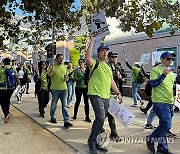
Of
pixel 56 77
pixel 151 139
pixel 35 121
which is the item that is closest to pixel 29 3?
pixel 56 77

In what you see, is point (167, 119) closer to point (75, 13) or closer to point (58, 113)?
point (58, 113)

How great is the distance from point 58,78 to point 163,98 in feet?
10.1

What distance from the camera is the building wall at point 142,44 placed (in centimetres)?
1422

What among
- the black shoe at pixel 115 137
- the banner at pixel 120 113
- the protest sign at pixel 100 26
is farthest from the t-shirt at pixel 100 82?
the black shoe at pixel 115 137

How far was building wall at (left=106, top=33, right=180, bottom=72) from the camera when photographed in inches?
560

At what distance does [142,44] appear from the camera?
1611 cm

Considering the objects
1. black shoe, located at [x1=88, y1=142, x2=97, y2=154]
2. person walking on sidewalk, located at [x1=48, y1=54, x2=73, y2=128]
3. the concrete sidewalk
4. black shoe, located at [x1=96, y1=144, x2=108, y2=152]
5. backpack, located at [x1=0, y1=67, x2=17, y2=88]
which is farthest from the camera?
backpack, located at [x1=0, y1=67, x2=17, y2=88]

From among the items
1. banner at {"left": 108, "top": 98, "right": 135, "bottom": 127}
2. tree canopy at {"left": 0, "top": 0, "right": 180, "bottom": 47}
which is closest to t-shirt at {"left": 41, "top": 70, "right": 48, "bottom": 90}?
tree canopy at {"left": 0, "top": 0, "right": 180, "bottom": 47}

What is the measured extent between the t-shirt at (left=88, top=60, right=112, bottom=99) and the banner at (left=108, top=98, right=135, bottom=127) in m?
0.45

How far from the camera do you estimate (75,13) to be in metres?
9.36

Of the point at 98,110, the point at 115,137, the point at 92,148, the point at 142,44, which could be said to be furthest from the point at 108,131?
the point at 142,44

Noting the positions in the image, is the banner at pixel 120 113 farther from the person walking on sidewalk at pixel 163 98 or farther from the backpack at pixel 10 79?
the backpack at pixel 10 79

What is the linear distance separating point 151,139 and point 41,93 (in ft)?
14.2

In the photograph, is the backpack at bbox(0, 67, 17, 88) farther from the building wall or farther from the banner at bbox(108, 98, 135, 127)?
the building wall
